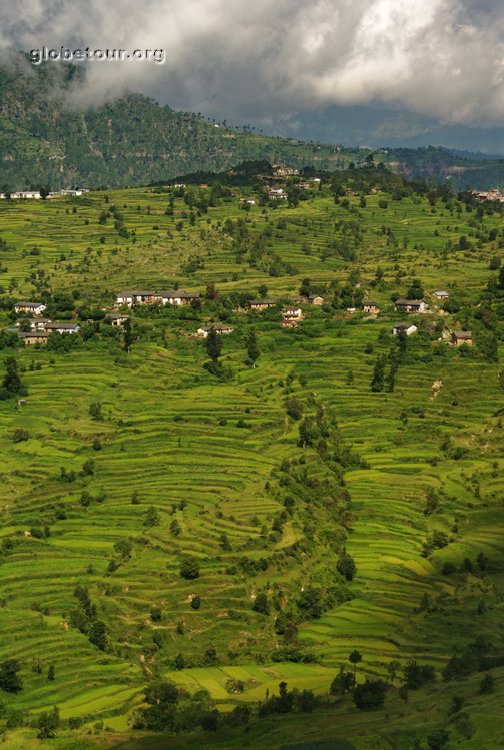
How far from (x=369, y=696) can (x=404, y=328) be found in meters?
42.2

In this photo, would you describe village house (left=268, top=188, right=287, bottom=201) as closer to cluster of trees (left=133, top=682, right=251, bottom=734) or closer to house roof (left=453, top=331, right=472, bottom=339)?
house roof (left=453, top=331, right=472, bottom=339)

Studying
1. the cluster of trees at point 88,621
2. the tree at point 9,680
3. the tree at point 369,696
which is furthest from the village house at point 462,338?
the tree at point 9,680

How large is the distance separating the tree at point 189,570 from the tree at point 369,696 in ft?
32.9

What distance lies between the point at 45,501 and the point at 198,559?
948cm

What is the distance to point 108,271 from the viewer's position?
97.2m

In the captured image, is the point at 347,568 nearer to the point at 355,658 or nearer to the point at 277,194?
the point at 355,658

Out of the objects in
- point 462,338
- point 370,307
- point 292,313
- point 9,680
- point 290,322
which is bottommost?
point 9,680

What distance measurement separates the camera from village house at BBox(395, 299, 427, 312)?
8306 centimetres

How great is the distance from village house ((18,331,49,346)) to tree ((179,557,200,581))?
108ft

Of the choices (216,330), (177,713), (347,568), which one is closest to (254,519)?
(347,568)

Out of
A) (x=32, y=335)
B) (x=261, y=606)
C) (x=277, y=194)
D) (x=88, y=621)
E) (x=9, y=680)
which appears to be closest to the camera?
(x=9, y=680)

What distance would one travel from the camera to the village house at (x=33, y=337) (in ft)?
246

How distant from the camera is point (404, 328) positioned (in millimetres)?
77125

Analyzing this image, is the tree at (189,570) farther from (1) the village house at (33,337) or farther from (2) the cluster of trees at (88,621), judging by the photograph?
(1) the village house at (33,337)
